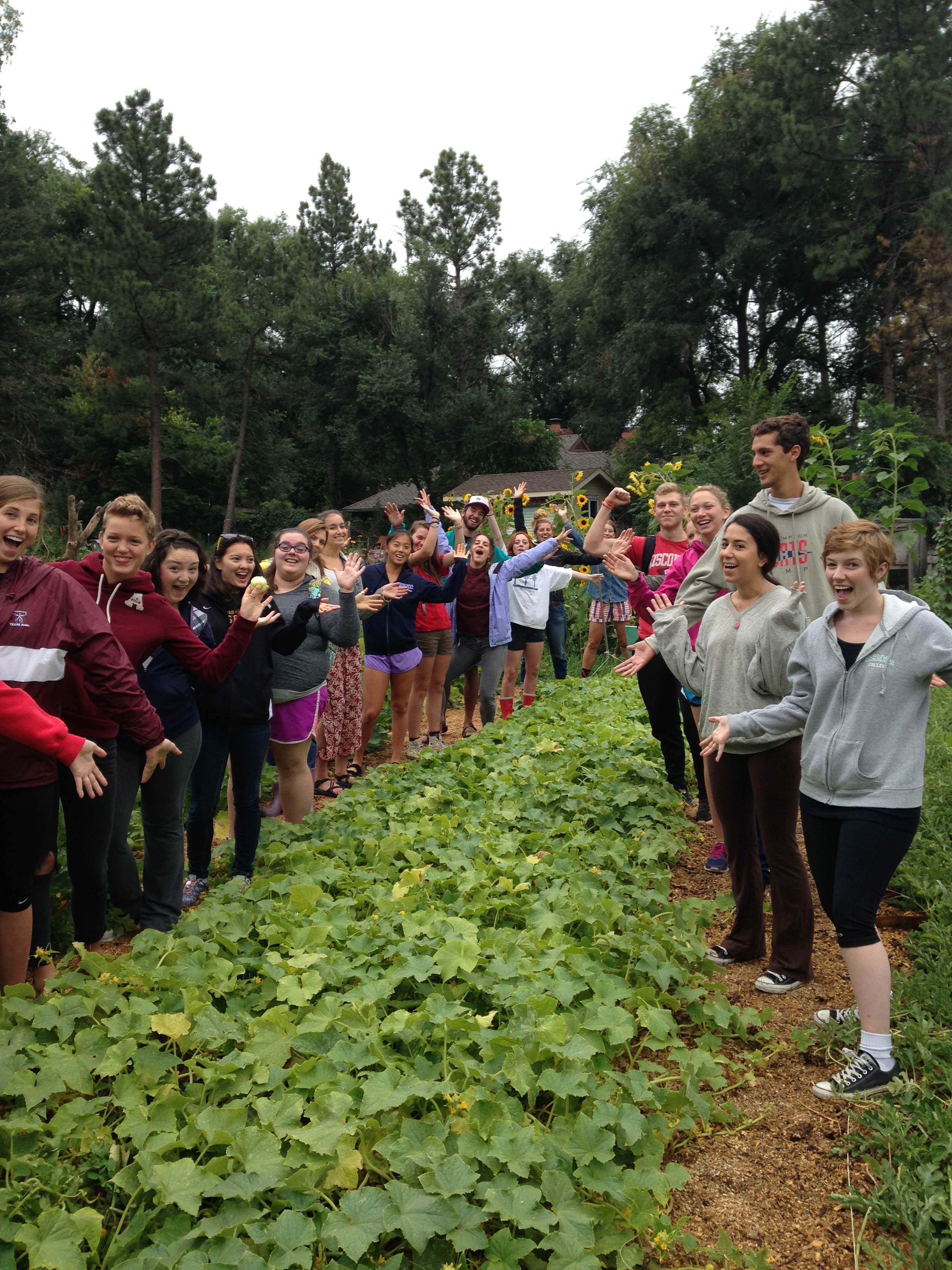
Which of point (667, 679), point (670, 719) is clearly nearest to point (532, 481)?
point (670, 719)

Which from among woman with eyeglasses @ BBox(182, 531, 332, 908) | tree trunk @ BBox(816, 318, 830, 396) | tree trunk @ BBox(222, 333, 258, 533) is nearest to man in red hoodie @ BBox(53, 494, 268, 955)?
woman with eyeglasses @ BBox(182, 531, 332, 908)

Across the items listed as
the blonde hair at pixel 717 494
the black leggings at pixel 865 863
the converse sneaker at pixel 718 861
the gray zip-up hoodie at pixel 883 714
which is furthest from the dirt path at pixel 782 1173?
the blonde hair at pixel 717 494

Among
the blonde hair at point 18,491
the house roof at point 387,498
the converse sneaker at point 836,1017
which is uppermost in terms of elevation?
the house roof at point 387,498

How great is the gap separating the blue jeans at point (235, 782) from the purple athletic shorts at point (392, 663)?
7.08ft

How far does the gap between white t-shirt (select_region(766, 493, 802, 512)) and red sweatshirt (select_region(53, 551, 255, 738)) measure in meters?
2.41

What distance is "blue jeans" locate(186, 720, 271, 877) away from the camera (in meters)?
4.57

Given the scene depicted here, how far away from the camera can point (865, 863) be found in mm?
2869

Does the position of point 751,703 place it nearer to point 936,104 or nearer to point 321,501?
point 936,104

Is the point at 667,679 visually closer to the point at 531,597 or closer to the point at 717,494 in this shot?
the point at 717,494

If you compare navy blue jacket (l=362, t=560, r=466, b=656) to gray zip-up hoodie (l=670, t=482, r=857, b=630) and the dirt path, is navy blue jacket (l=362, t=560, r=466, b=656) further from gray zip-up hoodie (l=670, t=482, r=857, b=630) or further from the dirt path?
the dirt path

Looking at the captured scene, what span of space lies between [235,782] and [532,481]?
41.9 m

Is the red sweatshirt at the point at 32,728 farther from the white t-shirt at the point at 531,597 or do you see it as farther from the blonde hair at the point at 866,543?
the white t-shirt at the point at 531,597

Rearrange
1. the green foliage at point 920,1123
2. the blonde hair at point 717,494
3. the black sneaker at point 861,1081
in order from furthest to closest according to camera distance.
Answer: the blonde hair at point 717,494
the black sneaker at point 861,1081
the green foliage at point 920,1123

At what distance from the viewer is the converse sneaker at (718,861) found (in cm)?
489
